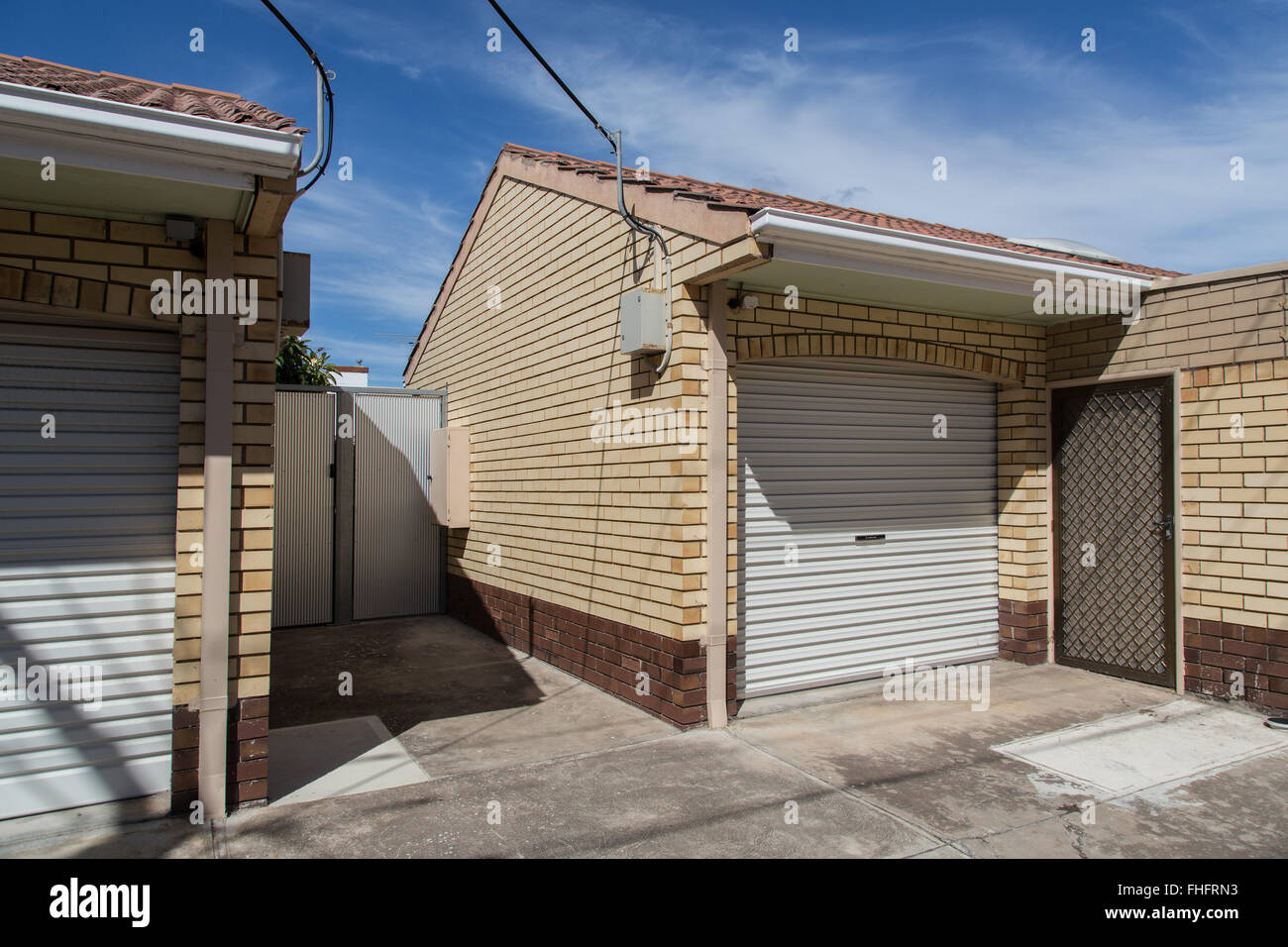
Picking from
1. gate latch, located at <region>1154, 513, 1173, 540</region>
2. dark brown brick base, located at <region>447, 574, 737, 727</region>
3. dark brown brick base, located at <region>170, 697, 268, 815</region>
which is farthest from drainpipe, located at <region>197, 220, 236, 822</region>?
gate latch, located at <region>1154, 513, 1173, 540</region>

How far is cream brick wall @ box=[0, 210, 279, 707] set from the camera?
12.5ft

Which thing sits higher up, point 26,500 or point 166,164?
point 166,164

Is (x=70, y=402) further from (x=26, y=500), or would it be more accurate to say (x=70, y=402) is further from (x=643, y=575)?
(x=643, y=575)

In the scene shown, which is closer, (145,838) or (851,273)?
(145,838)

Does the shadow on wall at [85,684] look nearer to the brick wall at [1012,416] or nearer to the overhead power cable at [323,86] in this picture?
the overhead power cable at [323,86]

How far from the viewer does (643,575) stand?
5926 mm

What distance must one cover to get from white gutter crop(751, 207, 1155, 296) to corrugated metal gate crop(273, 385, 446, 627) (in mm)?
6974

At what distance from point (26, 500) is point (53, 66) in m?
2.43

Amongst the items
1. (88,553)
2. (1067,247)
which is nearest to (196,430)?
(88,553)

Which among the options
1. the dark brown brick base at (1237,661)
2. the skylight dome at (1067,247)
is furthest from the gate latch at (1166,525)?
the skylight dome at (1067,247)

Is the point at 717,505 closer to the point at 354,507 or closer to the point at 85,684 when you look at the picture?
the point at 85,684

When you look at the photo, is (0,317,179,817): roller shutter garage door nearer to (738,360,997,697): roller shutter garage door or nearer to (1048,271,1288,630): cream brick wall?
(738,360,997,697): roller shutter garage door

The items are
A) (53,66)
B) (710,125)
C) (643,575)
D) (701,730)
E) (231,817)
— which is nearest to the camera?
(231,817)
